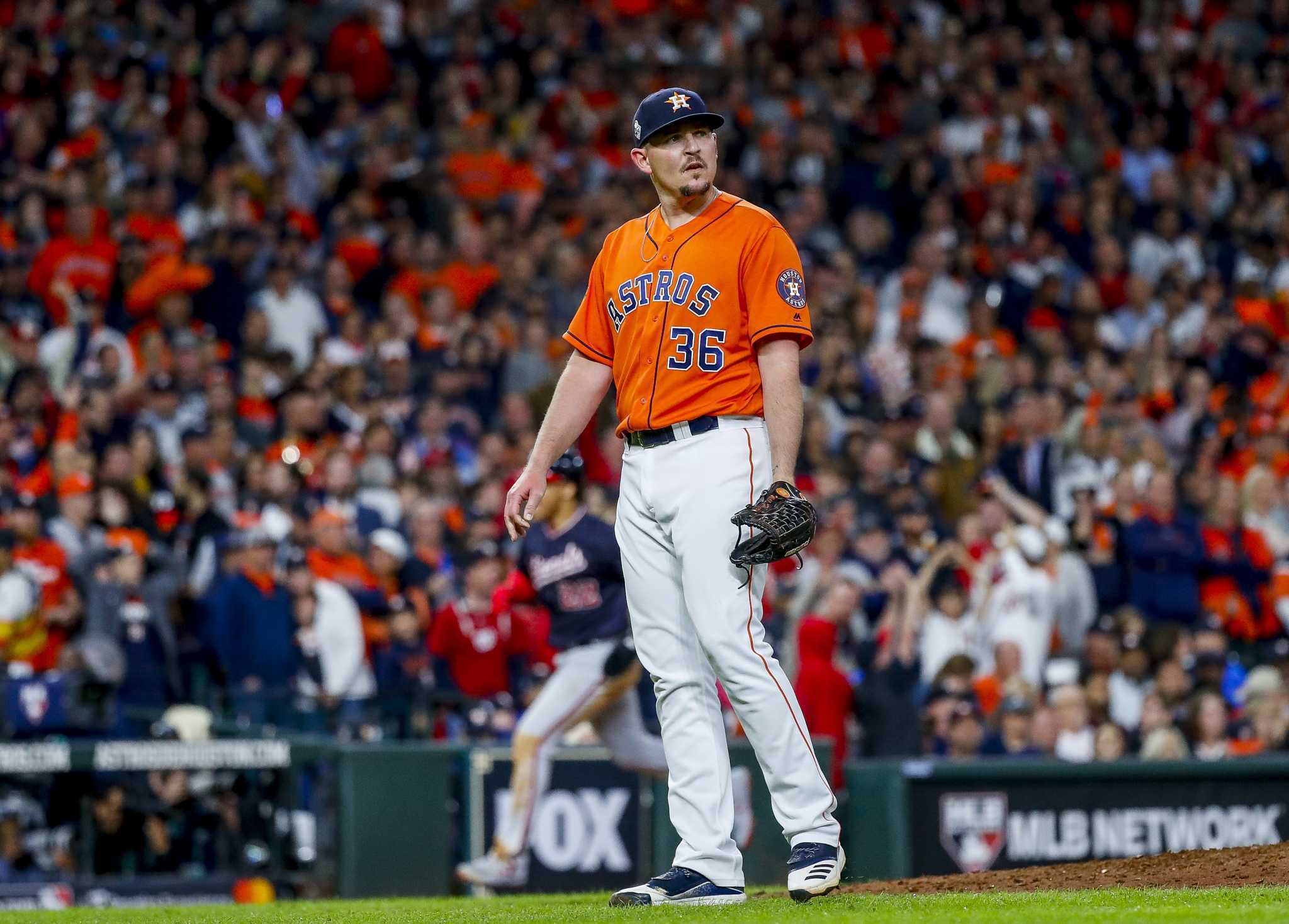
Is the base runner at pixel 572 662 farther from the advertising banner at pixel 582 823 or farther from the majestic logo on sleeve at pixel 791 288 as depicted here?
the majestic logo on sleeve at pixel 791 288

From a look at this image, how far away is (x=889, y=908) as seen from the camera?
15.4 feet

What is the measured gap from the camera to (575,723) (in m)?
8.68

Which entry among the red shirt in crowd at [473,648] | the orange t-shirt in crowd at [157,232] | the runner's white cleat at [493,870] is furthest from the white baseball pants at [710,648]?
the orange t-shirt in crowd at [157,232]

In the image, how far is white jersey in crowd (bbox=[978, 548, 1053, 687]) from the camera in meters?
12.4

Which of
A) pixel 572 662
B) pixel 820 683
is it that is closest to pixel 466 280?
pixel 820 683

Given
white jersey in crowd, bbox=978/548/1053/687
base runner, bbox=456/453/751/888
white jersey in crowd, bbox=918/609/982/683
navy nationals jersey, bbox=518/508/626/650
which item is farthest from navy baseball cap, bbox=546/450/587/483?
white jersey in crowd, bbox=978/548/1053/687

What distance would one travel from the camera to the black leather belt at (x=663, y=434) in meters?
5.02

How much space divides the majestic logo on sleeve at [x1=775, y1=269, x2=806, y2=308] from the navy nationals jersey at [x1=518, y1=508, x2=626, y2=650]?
3.71 m

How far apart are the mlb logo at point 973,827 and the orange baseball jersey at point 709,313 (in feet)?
17.7

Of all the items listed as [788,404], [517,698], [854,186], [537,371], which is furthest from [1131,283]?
[788,404]

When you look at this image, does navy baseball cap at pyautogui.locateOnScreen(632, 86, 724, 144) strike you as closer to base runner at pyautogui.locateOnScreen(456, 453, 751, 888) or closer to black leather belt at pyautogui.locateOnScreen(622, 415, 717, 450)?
black leather belt at pyautogui.locateOnScreen(622, 415, 717, 450)

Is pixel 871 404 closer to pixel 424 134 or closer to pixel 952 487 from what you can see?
pixel 952 487

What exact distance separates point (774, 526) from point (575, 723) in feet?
13.4

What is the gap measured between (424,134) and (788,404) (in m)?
11.6
